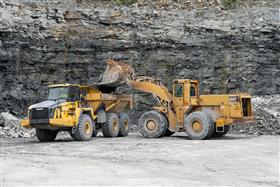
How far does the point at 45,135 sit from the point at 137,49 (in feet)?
27.2

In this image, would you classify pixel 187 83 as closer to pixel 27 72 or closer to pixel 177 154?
pixel 177 154

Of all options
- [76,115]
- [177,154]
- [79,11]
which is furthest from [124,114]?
[79,11]

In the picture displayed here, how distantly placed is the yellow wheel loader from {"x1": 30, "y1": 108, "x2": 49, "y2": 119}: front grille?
2872mm

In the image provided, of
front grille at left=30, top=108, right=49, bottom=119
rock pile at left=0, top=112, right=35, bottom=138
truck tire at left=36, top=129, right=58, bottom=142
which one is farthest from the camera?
rock pile at left=0, top=112, right=35, bottom=138

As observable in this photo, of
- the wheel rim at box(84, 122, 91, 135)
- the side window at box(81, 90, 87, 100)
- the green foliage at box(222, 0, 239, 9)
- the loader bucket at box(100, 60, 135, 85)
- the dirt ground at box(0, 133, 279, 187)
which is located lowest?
the dirt ground at box(0, 133, 279, 187)

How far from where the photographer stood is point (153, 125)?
14.6 metres

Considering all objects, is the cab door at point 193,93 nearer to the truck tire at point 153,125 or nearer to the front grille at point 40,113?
the truck tire at point 153,125

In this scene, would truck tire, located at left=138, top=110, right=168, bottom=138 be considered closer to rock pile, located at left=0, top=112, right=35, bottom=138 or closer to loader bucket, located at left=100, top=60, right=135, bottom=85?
loader bucket, located at left=100, top=60, right=135, bottom=85

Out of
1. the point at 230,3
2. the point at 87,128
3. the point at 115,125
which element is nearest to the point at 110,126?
the point at 115,125

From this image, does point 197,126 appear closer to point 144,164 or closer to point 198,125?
point 198,125

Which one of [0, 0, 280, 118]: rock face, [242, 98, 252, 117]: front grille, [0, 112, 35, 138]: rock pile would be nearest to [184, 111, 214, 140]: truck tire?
[242, 98, 252, 117]: front grille

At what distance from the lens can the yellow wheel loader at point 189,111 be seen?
536 inches

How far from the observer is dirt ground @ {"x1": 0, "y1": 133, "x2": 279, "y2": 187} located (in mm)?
7141

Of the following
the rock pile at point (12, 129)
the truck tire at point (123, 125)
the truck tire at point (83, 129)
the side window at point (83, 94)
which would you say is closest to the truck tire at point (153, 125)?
the truck tire at point (123, 125)
